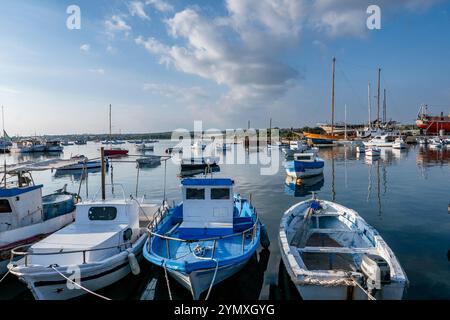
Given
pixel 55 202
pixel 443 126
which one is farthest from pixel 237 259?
pixel 443 126

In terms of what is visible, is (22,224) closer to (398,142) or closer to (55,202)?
(55,202)

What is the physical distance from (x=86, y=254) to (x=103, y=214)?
2788mm

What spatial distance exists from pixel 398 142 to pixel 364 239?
75858 millimetres

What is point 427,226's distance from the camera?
16719 mm

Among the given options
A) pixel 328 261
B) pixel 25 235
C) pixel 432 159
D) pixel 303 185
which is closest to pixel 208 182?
pixel 328 261

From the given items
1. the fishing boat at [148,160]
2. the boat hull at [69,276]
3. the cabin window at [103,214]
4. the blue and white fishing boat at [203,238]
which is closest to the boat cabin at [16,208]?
the cabin window at [103,214]

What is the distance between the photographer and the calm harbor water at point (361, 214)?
10.4 meters

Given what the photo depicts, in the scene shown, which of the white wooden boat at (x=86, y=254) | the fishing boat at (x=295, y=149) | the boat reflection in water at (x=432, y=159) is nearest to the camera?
the white wooden boat at (x=86, y=254)

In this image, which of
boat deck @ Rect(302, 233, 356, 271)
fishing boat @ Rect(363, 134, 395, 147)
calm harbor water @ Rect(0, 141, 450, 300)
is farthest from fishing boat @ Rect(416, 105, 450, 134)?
boat deck @ Rect(302, 233, 356, 271)

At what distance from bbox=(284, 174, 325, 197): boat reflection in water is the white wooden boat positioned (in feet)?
60.1

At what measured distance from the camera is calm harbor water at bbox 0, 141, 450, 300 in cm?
1040

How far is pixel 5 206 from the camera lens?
491 inches

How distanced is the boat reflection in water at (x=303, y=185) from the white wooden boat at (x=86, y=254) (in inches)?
721

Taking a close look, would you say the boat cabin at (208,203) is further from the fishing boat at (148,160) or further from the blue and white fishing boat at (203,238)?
the fishing boat at (148,160)
